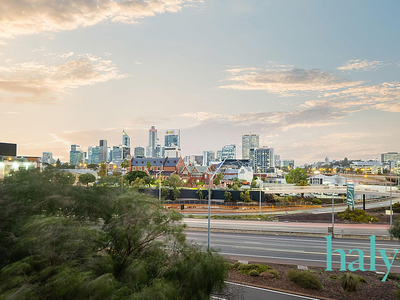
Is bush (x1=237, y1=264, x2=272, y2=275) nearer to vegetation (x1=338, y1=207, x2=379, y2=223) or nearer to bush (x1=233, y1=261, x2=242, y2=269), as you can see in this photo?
bush (x1=233, y1=261, x2=242, y2=269)

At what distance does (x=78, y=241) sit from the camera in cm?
926

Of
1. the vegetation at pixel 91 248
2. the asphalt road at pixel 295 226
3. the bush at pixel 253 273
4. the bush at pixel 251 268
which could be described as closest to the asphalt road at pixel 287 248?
the bush at pixel 251 268

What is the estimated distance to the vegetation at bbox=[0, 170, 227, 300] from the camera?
814 cm

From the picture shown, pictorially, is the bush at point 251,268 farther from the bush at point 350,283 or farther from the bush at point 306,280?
the bush at point 350,283

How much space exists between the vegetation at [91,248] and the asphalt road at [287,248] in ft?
32.1

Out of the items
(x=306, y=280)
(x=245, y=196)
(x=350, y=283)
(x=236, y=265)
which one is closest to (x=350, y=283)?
(x=350, y=283)

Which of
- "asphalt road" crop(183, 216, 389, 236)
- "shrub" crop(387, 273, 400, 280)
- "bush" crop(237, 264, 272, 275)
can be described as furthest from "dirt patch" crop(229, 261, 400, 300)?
"asphalt road" crop(183, 216, 389, 236)

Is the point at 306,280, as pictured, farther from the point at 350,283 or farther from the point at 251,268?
the point at 251,268

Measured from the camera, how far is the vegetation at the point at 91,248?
8.14 metres

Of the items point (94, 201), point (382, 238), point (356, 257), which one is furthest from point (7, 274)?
point (382, 238)

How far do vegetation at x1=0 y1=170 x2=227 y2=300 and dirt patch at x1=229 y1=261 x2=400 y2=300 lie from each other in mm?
8567

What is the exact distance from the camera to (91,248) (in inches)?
396

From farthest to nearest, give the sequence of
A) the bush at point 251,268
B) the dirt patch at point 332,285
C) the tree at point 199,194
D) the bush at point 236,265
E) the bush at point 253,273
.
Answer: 1. the tree at point 199,194
2. the bush at point 236,265
3. the bush at point 251,268
4. the bush at point 253,273
5. the dirt patch at point 332,285

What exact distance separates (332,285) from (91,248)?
53.4ft
